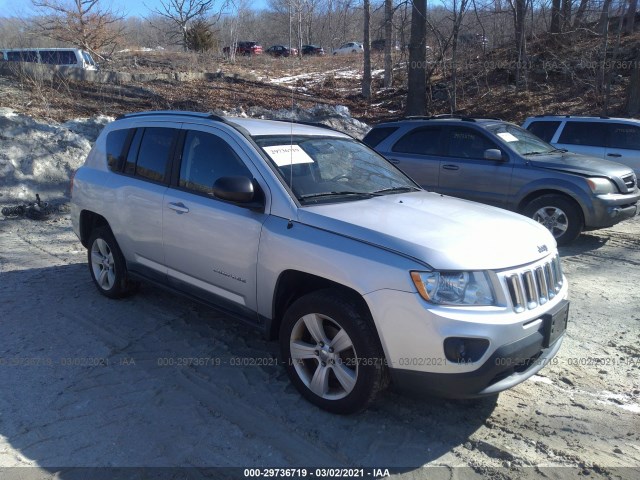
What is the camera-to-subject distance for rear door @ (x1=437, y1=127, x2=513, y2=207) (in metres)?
8.13

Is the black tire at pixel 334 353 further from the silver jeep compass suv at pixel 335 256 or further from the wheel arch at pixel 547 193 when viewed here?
the wheel arch at pixel 547 193

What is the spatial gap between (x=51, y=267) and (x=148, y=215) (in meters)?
2.63

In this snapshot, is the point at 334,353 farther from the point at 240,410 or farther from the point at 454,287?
the point at 454,287

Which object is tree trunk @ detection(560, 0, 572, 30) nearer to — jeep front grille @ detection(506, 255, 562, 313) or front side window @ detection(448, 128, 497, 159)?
front side window @ detection(448, 128, 497, 159)

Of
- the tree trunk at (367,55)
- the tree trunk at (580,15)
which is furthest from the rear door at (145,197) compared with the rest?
the tree trunk at (580,15)

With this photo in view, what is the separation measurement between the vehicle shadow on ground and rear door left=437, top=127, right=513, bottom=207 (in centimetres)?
486

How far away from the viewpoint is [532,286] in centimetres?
336

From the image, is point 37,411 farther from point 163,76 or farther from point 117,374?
point 163,76

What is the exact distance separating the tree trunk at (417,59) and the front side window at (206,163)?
13.4 metres

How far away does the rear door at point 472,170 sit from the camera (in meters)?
8.13

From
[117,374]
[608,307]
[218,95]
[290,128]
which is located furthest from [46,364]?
[218,95]

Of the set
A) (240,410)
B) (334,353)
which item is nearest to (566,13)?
(334,353)

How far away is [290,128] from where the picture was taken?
470 centimetres

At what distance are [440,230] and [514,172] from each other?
5050 mm
